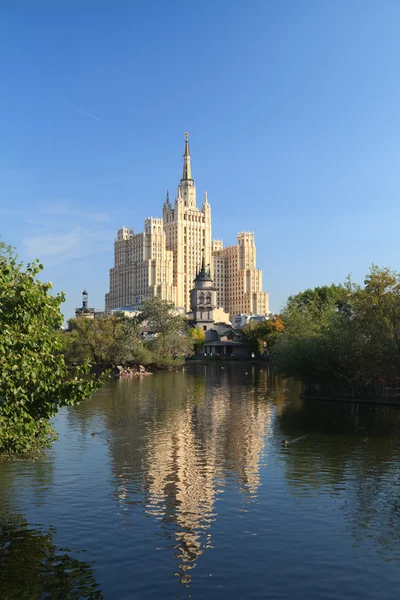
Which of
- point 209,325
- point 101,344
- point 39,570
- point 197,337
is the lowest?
point 39,570

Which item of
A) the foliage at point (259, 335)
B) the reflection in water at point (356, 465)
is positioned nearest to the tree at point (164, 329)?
the foliage at point (259, 335)

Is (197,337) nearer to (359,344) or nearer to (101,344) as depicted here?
(101,344)

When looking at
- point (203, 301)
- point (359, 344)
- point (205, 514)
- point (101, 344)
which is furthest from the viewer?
point (203, 301)

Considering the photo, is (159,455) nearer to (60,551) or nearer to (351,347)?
(60,551)

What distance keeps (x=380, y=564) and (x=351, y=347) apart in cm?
3583

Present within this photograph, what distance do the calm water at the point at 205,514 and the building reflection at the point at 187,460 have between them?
0.32 ft

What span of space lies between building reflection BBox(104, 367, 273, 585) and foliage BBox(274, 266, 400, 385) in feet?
18.4

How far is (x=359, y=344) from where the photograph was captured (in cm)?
5203

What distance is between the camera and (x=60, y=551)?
63.1ft

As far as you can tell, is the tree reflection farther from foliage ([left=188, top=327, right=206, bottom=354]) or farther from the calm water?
foliage ([left=188, top=327, right=206, bottom=354])

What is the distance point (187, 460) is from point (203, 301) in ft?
451

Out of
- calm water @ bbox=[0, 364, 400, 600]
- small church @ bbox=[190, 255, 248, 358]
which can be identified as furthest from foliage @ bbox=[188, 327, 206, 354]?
calm water @ bbox=[0, 364, 400, 600]

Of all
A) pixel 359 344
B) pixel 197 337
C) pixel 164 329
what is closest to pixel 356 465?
pixel 359 344

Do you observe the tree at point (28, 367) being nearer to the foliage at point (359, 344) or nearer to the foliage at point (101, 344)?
the foliage at point (359, 344)
